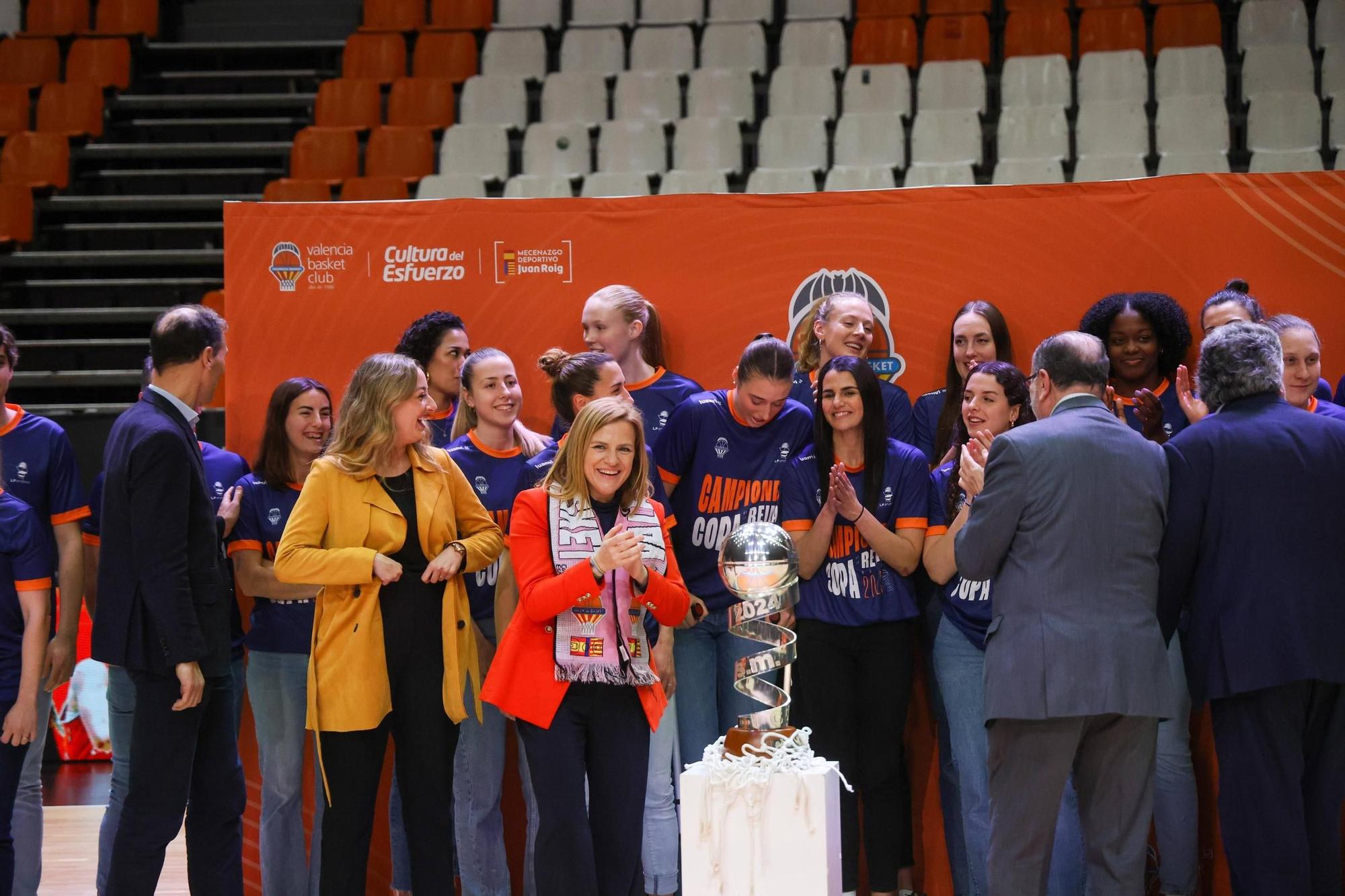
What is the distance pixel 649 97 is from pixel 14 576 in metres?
6.17

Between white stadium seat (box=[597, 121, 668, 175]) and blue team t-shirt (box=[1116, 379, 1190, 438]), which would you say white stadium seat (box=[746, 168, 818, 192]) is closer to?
white stadium seat (box=[597, 121, 668, 175])

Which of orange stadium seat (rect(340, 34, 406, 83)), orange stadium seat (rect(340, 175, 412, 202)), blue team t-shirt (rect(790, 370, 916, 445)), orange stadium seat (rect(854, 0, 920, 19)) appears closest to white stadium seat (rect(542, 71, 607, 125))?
orange stadium seat (rect(340, 175, 412, 202))

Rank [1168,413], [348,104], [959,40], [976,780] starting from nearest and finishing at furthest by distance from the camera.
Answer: [976,780]
[1168,413]
[959,40]
[348,104]

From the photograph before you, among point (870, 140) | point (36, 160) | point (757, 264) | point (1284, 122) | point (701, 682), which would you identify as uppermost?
point (36, 160)

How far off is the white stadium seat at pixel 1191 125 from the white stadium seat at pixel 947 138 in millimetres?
1073

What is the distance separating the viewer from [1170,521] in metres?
3.61

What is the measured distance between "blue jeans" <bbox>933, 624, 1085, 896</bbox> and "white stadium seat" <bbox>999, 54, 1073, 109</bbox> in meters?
5.40

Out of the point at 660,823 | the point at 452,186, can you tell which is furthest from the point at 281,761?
the point at 452,186

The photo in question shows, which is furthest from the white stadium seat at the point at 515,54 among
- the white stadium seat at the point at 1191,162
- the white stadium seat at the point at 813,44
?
the white stadium seat at the point at 1191,162

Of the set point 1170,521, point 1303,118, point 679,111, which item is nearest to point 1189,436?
point 1170,521

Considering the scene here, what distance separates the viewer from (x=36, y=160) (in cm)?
967

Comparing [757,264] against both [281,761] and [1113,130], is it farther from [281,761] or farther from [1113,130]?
[1113,130]

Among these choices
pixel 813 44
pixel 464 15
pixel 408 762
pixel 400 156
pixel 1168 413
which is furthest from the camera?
pixel 464 15

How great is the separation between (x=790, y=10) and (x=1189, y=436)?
711 cm
